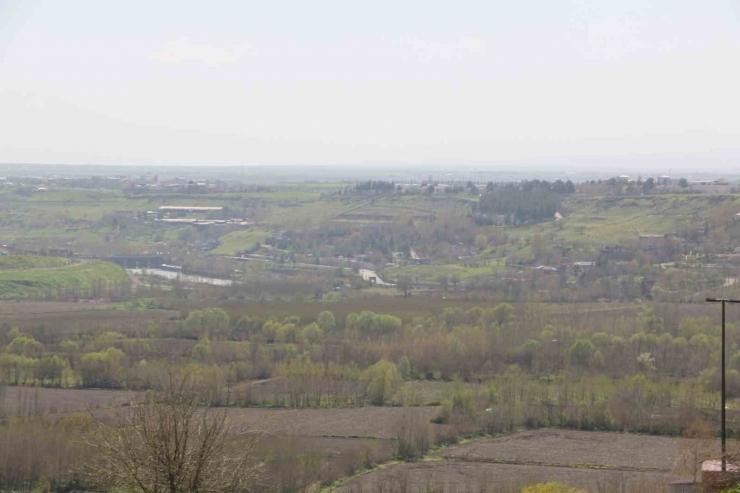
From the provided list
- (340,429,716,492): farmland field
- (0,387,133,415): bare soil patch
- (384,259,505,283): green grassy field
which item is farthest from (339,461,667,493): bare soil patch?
(384,259,505,283): green grassy field

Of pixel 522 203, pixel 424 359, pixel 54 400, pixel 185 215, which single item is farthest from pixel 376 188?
pixel 54 400

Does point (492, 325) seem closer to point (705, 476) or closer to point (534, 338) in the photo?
point (534, 338)

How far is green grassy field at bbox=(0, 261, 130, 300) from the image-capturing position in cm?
7512

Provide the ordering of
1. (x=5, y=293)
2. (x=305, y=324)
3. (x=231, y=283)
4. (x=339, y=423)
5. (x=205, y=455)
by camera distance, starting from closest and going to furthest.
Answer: (x=205, y=455), (x=339, y=423), (x=305, y=324), (x=5, y=293), (x=231, y=283)

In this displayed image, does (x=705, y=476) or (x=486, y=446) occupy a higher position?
(x=705, y=476)

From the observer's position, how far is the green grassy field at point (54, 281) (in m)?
75.1

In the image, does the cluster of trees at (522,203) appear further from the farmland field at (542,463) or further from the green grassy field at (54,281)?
the farmland field at (542,463)

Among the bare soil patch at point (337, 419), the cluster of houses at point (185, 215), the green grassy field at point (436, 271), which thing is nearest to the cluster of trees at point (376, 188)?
the cluster of houses at point (185, 215)

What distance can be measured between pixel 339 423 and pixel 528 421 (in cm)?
633

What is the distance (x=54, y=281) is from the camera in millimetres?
78500

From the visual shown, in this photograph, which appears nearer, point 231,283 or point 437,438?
point 437,438

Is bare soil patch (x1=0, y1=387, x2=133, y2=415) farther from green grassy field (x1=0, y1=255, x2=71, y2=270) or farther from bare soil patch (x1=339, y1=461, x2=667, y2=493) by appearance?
green grassy field (x1=0, y1=255, x2=71, y2=270)

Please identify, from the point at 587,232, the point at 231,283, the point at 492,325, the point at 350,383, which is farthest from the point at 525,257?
the point at 350,383

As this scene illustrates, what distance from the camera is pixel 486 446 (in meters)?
36.2
